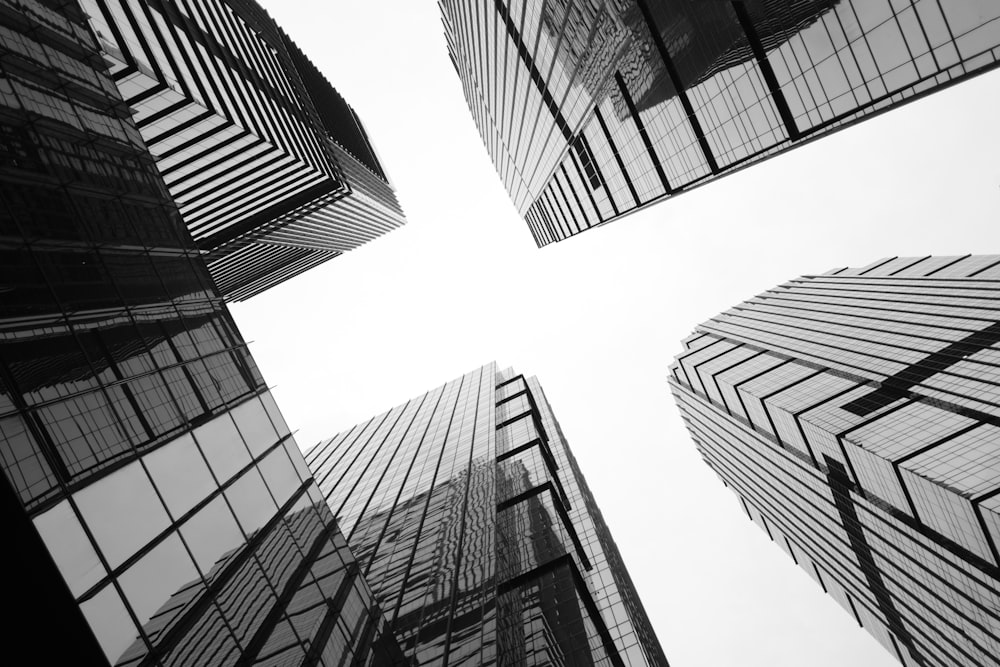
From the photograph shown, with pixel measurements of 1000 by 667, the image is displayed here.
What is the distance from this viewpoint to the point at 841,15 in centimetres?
2153

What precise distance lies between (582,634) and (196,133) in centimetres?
3189

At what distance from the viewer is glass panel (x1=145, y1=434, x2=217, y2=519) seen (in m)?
12.1

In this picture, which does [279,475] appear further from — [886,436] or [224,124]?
[886,436]

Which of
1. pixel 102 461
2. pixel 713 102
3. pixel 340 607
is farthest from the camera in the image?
pixel 713 102

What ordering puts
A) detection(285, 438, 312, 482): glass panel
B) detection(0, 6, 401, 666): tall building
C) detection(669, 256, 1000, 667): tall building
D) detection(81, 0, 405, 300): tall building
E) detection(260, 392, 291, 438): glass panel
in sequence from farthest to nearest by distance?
detection(669, 256, 1000, 667): tall building < detection(81, 0, 405, 300): tall building < detection(285, 438, 312, 482): glass panel < detection(260, 392, 291, 438): glass panel < detection(0, 6, 401, 666): tall building

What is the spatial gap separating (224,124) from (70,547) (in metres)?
30.8

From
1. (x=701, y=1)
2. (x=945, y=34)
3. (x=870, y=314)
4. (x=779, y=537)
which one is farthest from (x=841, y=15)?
(x=779, y=537)

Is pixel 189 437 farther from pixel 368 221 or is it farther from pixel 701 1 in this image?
pixel 368 221

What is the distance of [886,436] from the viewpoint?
5038 centimetres

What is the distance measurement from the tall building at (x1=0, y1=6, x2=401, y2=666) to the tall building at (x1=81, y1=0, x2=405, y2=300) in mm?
13039

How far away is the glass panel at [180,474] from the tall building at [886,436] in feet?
144

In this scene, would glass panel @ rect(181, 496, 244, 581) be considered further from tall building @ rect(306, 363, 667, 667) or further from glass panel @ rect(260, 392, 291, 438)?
tall building @ rect(306, 363, 667, 667)

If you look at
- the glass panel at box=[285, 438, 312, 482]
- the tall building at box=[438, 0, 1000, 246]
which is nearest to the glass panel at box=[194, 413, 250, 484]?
the glass panel at box=[285, 438, 312, 482]

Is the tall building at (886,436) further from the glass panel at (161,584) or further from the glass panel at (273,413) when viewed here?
the glass panel at (161,584)
